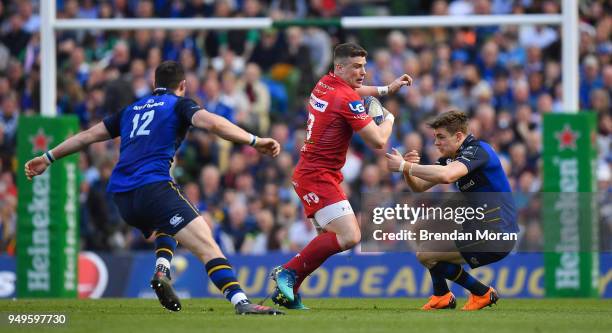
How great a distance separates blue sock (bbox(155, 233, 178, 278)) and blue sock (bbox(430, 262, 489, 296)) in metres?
2.36

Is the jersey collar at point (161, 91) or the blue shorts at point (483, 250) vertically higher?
the jersey collar at point (161, 91)

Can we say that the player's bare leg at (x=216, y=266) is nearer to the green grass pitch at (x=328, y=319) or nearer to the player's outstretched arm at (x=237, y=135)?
the green grass pitch at (x=328, y=319)

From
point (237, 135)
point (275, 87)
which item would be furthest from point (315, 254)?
point (275, 87)

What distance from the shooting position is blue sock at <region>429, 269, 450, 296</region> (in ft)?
35.0

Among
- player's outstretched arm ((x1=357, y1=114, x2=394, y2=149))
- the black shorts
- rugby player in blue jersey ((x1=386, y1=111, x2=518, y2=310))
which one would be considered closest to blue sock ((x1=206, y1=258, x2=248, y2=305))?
the black shorts

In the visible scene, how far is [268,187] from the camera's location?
690 inches

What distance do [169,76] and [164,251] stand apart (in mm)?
1548

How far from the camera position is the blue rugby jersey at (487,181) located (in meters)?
10.4

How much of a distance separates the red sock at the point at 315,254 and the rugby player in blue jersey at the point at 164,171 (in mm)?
1040

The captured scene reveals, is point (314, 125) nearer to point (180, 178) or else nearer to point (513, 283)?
point (513, 283)

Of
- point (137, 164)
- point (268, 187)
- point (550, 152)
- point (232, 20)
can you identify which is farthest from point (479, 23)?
point (137, 164)

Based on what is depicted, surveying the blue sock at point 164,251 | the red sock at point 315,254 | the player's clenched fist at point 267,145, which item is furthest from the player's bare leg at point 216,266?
the red sock at point 315,254

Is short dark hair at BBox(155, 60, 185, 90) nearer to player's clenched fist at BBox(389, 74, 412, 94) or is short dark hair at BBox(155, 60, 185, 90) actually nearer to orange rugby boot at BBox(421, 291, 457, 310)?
player's clenched fist at BBox(389, 74, 412, 94)

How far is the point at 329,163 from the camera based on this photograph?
34.3ft
